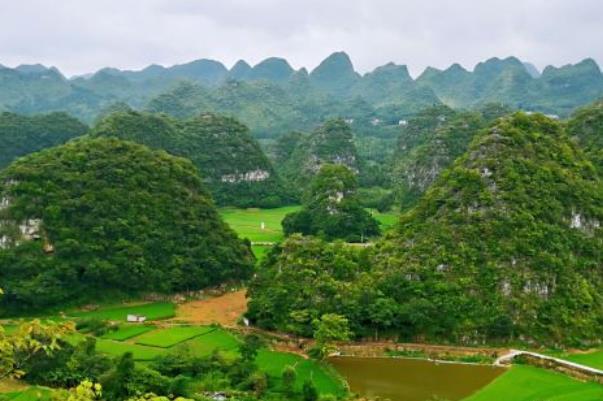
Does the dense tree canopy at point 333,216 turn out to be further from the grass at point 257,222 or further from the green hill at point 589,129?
the green hill at point 589,129

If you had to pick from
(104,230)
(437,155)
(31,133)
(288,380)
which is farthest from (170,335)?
(31,133)

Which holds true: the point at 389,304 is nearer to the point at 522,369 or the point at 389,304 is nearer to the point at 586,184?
the point at 522,369

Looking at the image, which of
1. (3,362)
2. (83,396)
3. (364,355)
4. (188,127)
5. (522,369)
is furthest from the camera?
(188,127)

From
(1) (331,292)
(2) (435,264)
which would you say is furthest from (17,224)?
(2) (435,264)

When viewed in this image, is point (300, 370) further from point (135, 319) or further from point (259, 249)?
point (259, 249)

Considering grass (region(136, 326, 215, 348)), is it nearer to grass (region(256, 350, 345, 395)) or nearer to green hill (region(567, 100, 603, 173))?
grass (region(256, 350, 345, 395))


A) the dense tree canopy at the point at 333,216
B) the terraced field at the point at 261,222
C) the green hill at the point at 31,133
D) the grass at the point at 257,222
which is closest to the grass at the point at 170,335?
the terraced field at the point at 261,222
